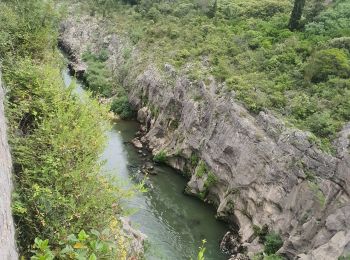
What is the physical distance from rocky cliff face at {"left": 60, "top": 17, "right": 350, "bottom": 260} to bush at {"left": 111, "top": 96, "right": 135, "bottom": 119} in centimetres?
499

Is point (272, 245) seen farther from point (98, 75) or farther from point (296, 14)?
point (98, 75)

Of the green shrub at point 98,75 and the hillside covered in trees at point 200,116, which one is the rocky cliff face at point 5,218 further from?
the green shrub at point 98,75

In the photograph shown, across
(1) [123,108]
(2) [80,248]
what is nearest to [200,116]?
(1) [123,108]

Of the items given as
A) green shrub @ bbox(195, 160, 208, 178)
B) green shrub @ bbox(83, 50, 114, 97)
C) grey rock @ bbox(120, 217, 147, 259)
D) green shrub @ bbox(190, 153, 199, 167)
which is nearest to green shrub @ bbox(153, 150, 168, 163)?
green shrub @ bbox(190, 153, 199, 167)

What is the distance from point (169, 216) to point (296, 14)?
25177mm

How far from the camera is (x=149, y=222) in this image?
2770cm

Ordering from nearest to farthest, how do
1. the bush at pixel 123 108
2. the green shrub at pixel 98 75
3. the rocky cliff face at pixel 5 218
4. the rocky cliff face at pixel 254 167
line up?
the rocky cliff face at pixel 5 218
the rocky cliff face at pixel 254 167
the bush at pixel 123 108
the green shrub at pixel 98 75

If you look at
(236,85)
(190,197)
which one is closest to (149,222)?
(190,197)

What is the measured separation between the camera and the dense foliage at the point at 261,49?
29.1 metres

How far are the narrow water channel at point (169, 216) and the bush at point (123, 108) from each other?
9.09m

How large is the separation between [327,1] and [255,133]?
26897 mm

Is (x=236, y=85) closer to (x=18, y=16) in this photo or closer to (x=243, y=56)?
(x=243, y=56)

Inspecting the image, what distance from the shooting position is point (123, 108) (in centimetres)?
4616

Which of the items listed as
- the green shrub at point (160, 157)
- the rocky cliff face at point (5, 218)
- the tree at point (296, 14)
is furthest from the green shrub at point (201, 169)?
the rocky cliff face at point (5, 218)
